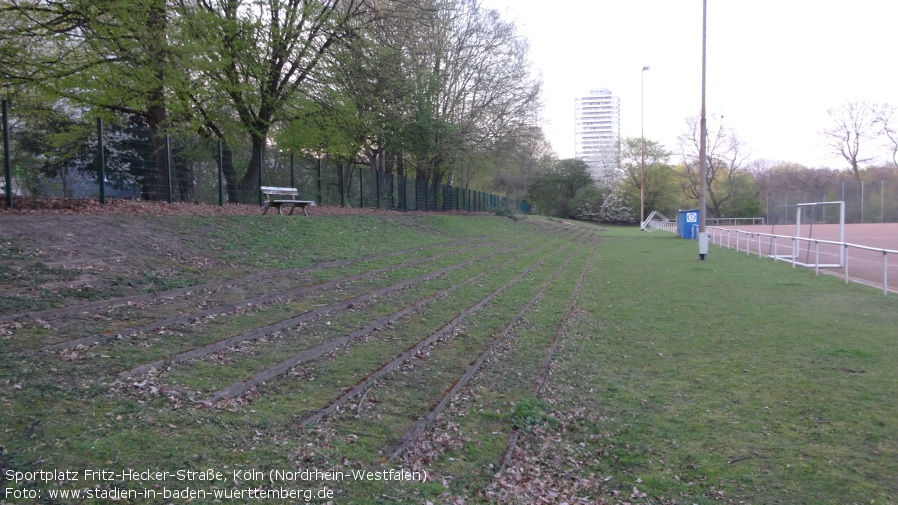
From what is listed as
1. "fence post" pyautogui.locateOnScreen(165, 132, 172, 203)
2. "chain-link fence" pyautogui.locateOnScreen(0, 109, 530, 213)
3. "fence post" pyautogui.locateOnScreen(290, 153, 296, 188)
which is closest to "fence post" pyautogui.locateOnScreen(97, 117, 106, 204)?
"chain-link fence" pyautogui.locateOnScreen(0, 109, 530, 213)

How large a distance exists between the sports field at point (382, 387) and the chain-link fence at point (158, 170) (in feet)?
9.19

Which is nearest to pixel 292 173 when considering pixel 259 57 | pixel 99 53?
pixel 259 57

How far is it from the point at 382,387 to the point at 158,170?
36.5 feet

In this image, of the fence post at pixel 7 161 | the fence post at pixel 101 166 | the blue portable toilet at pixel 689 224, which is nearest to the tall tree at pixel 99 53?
the fence post at pixel 101 166

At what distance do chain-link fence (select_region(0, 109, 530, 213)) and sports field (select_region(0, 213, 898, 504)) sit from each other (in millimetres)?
2802

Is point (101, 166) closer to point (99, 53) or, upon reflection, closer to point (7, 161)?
point (7, 161)

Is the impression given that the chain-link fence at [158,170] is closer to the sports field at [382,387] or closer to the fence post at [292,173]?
the fence post at [292,173]

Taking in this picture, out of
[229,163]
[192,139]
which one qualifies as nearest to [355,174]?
[229,163]

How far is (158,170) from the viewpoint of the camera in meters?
14.2

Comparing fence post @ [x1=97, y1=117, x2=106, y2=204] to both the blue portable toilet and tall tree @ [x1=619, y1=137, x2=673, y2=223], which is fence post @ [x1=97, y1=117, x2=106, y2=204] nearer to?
the blue portable toilet

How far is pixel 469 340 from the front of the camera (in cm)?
810

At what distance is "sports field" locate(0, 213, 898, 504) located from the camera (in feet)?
12.5

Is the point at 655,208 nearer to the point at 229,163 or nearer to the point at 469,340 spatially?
the point at 229,163

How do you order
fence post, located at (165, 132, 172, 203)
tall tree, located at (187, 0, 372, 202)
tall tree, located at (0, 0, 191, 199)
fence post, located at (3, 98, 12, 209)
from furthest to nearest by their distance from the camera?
1. tall tree, located at (187, 0, 372, 202)
2. fence post, located at (165, 132, 172, 203)
3. tall tree, located at (0, 0, 191, 199)
4. fence post, located at (3, 98, 12, 209)
